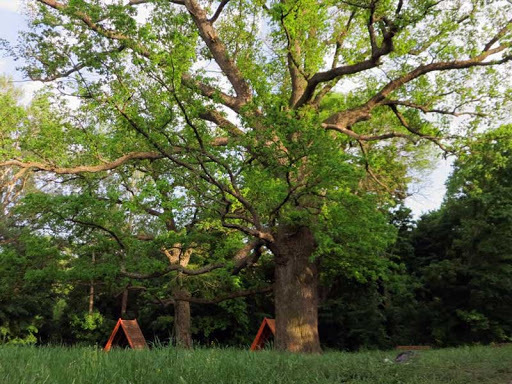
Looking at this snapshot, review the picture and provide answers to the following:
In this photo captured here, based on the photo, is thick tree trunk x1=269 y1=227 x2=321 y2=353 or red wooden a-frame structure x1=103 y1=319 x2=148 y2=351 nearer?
thick tree trunk x1=269 y1=227 x2=321 y2=353

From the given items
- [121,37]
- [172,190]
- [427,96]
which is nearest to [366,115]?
[427,96]

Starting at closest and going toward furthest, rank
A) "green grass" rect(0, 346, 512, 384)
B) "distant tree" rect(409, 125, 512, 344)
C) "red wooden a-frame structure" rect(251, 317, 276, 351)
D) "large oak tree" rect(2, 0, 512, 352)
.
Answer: "green grass" rect(0, 346, 512, 384) → "large oak tree" rect(2, 0, 512, 352) → "red wooden a-frame structure" rect(251, 317, 276, 351) → "distant tree" rect(409, 125, 512, 344)

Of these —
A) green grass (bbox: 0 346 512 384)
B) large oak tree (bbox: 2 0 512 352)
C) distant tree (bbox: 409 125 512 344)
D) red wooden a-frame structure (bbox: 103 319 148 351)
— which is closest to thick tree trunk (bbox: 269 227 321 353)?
large oak tree (bbox: 2 0 512 352)

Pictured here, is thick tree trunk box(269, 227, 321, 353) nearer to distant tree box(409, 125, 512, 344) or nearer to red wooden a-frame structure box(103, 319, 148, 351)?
red wooden a-frame structure box(103, 319, 148, 351)

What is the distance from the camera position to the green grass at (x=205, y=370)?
4730mm

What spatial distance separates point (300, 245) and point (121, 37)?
772cm

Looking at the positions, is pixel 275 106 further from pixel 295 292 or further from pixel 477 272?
pixel 477 272

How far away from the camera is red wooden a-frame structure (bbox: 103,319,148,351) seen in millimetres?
19911

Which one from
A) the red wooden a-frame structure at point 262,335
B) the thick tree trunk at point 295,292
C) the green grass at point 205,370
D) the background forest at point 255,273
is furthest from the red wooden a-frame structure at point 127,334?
the green grass at point 205,370

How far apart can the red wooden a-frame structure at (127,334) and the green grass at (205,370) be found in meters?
13.4

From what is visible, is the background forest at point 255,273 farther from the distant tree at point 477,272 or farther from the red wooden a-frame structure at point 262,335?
the red wooden a-frame structure at point 262,335

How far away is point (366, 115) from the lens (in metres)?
15.7

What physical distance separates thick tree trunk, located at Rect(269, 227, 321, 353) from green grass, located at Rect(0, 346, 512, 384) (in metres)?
5.59

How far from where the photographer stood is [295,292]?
566 inches
